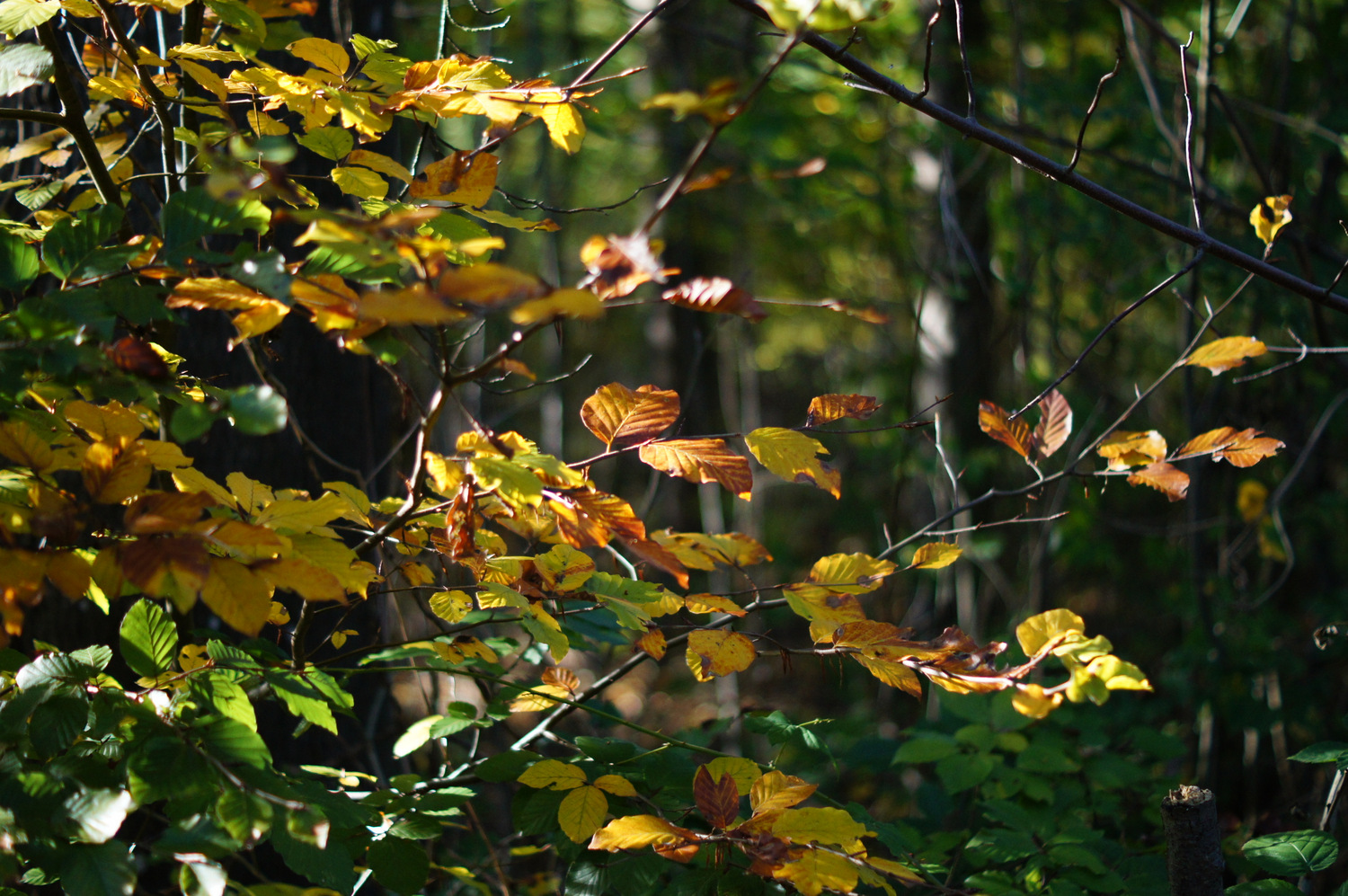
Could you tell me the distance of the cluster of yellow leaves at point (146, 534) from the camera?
68cm

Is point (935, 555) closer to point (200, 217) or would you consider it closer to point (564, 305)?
point (564, 305)

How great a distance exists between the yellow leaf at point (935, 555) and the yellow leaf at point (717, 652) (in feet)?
0.82

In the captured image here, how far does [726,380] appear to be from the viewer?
16.4ft

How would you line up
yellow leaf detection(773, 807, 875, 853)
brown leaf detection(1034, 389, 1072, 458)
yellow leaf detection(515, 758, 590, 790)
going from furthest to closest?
brown leaf detection(1034, 389, 1072, 458), yellow leaf detection(515, 758, 590, 790), yellow leaf detection(773, 807, 875, 853)

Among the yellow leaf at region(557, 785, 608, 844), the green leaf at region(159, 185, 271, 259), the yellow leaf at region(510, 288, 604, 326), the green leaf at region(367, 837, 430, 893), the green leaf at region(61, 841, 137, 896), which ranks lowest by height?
the green leaf at region(367, 837, 430, 893)

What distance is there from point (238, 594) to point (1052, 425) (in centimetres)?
106

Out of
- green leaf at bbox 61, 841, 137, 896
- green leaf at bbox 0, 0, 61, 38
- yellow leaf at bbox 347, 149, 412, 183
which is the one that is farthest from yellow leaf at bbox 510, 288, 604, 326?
green leaf at bbox 0, 0, 61, 38

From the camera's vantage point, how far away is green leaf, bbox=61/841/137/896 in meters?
0.71

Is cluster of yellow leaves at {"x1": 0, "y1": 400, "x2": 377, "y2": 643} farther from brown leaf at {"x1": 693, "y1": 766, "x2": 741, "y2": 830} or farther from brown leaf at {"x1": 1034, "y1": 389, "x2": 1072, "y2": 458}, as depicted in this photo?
brown leaf at {"x1": 1034, "y1": 389, "x2": 1072, "y2": 458}

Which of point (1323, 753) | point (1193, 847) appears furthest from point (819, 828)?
point (1323, 753)

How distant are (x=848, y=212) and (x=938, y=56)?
1.18 metres

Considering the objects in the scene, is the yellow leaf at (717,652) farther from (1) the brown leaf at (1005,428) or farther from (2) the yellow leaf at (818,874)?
(1) the brown leaf at (1005,428)

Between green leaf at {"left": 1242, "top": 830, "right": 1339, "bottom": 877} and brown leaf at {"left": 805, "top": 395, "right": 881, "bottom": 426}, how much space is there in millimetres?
794

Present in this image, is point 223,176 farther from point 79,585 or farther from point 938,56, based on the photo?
point 938,56
